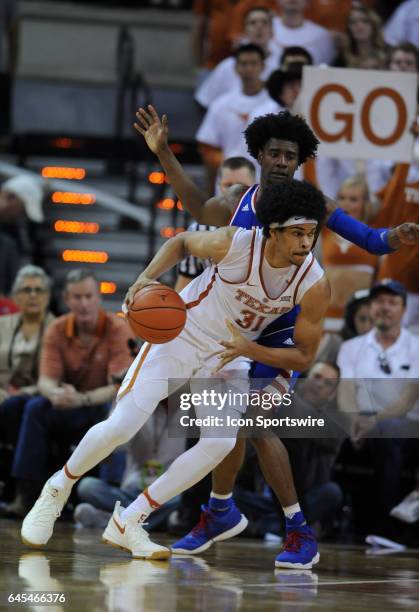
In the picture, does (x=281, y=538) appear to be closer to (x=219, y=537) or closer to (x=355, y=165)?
(x=219, y=537)

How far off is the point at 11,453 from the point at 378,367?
2.77 meters

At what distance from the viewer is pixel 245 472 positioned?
834cm

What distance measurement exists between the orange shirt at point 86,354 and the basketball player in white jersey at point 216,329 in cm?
253

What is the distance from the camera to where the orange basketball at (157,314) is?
18.8 ft

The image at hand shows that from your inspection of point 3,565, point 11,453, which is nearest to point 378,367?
point 11,453

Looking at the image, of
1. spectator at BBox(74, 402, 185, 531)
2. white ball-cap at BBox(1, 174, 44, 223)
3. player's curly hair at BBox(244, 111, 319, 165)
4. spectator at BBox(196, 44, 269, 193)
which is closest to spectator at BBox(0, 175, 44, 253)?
white ball-cap at BBox(1, 174, 44, 223)

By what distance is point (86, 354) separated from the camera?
8703 millimetres

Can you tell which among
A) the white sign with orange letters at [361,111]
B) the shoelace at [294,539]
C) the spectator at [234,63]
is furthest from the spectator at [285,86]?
the shoelace at [294,539]

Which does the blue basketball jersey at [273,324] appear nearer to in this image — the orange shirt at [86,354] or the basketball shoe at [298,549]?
the basketball shoe at [298,549]

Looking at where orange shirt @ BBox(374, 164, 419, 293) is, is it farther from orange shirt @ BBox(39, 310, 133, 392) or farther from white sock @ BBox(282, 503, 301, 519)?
white sock @ BBox(282, 503, 301, 519)

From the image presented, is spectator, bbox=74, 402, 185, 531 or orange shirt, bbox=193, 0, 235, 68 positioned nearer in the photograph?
spectator, bbox=74, 402, 185, 531

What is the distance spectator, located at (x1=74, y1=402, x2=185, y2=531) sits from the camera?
8.08m

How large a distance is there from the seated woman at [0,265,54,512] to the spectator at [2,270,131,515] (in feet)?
1.08

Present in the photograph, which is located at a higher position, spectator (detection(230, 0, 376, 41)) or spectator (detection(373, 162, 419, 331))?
spectator (detection(230, 0, 376, 41))
